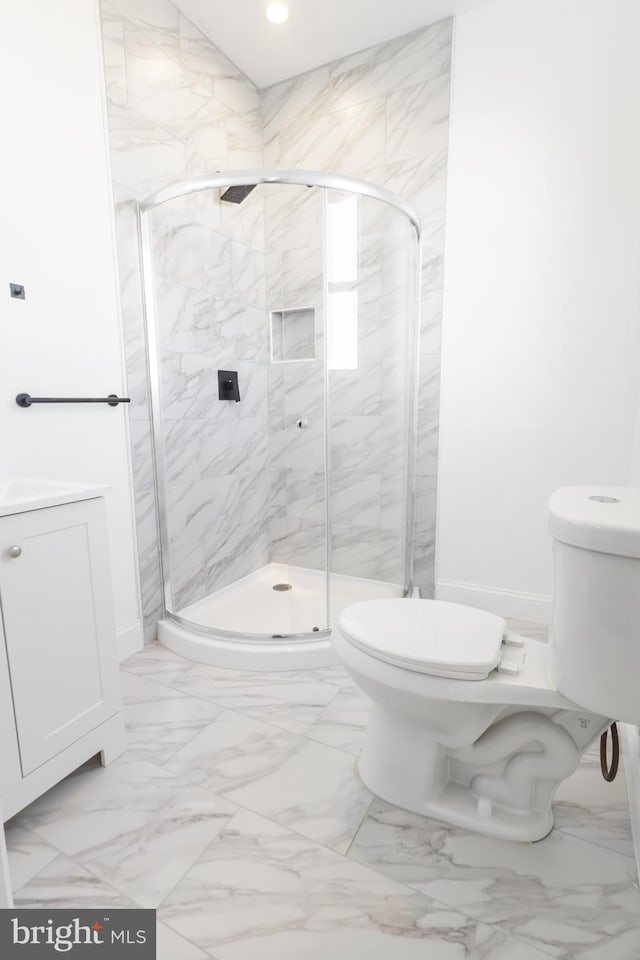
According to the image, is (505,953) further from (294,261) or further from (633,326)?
(294,261)

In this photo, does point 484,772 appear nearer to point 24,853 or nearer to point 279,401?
point 24,853

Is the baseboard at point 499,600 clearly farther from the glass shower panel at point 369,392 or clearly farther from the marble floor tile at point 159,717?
the marble floor tile at point 159,717

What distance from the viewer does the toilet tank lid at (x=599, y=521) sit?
2.90ft

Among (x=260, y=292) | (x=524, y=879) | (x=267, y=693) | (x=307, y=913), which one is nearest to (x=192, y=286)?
(x=260, y=292)

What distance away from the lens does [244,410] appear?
2.52 m

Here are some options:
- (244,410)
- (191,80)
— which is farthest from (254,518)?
(191,80)

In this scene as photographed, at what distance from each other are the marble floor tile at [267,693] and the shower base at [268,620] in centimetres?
6

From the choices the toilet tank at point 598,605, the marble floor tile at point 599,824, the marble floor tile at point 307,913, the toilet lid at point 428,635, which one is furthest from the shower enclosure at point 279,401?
the toilet tank at point 598,605

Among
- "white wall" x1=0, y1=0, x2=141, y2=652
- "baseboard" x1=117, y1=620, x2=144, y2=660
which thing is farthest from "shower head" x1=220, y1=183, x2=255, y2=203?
"baseboard" x1=117, y1=620, x2=144, y2=660

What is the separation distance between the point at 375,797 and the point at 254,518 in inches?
62.0

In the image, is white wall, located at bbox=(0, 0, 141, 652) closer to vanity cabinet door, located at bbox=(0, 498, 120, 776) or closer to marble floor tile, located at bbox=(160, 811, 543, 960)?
vanity cabinet door, located at bbox=(0, 498, 120, 776)

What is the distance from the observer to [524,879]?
106cm

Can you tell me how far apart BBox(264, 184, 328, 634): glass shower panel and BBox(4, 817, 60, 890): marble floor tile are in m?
1.08

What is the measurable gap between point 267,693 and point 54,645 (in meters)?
0.79
